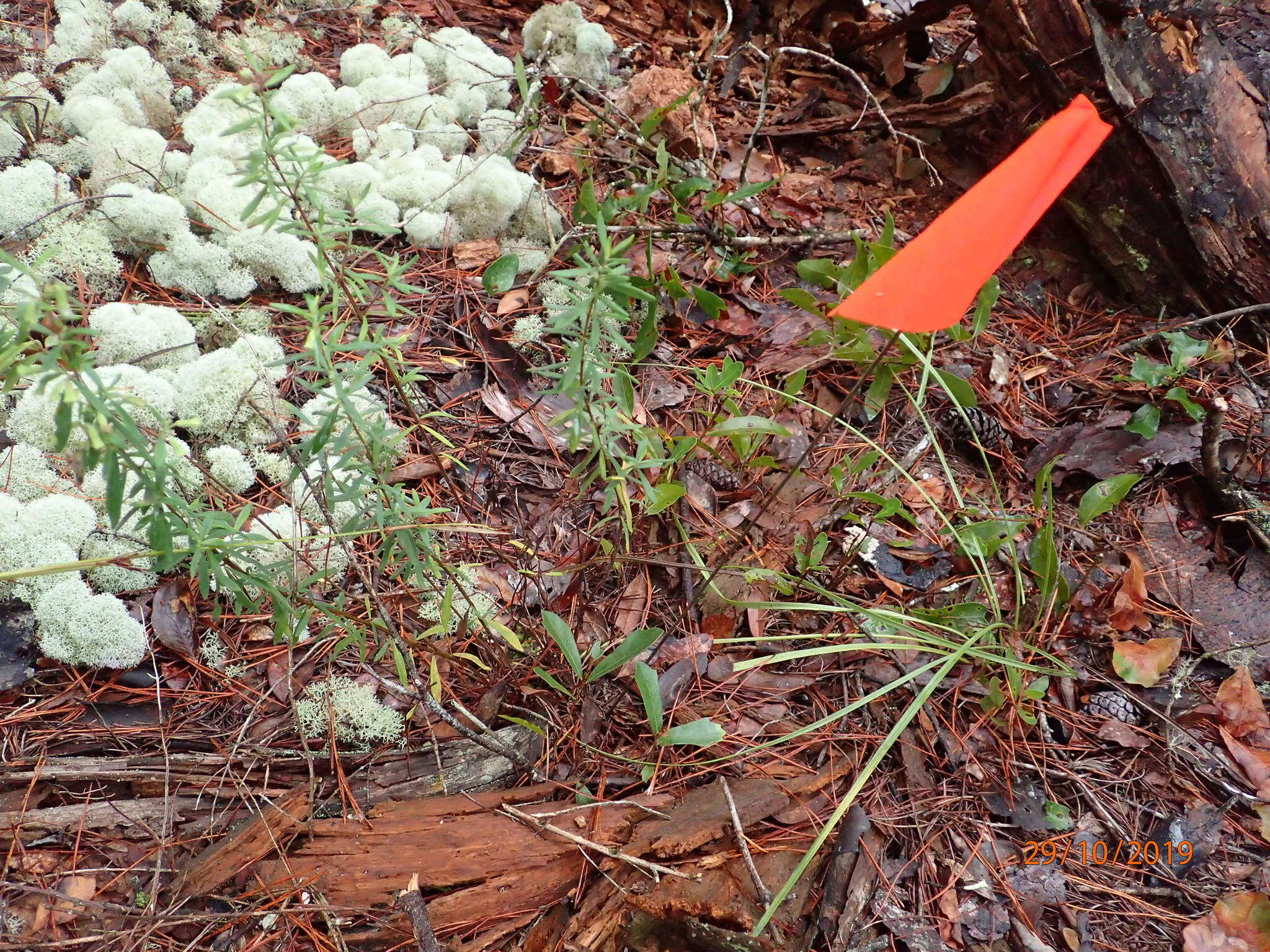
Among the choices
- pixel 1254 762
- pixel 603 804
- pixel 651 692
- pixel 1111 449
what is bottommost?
pixel 1254 762

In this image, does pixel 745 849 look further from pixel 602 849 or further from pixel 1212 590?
pixel 1212 590

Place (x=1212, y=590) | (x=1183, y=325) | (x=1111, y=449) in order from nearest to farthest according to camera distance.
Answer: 1. (x=1212, y=590)
2. (x=1111, y=449)
3. (x=1183, y=325)

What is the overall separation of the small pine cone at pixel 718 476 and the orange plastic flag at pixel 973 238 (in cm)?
106

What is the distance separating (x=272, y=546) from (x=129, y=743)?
0.49 meters

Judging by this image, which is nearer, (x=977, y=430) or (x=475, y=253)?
(x=977, y=430)

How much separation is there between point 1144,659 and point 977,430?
780 millimetres

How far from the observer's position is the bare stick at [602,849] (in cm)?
154

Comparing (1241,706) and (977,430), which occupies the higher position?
(977,430)

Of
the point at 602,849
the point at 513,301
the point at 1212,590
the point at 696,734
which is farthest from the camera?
the point at 513,301

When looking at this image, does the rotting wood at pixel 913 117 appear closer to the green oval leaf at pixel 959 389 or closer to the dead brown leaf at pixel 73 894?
the green oval leaf at pixel 959 389

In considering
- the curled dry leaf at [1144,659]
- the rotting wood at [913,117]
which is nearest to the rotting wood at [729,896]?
the curled dry leaf at [1144,659]

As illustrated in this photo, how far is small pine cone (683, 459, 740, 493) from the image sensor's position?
7.34ft

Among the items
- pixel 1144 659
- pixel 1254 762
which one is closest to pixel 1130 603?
pixel 1144 659

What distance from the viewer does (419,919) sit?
4.72 feet
